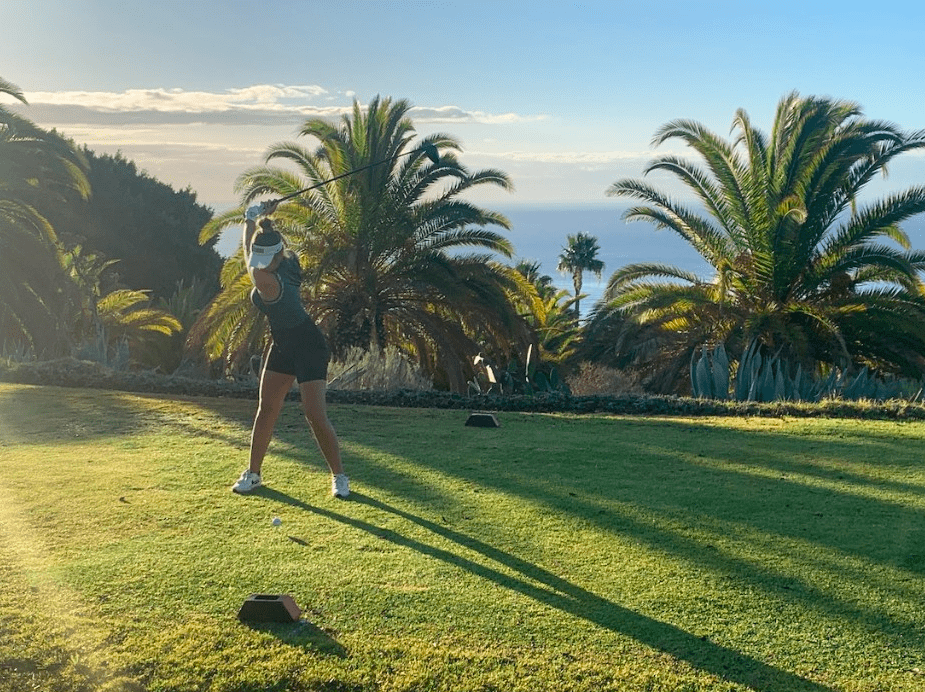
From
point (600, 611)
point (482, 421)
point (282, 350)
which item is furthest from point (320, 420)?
point (482, 421)

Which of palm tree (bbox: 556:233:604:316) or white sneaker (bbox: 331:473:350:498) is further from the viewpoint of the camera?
palm tree (bbox: 556:233:604:316)

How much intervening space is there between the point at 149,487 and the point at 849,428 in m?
6.33

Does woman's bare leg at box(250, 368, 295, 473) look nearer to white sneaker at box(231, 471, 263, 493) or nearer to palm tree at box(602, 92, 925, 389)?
white sneaker at box(231, 471, 263, 493)

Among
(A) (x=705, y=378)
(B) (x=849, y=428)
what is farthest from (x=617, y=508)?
(A) (x=705, y=378)

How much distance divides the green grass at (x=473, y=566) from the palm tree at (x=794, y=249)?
1009 centimetres

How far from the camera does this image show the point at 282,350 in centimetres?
634

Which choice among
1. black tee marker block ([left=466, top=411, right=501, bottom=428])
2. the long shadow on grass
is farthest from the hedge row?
the long shadow on grass

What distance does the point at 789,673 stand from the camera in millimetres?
3590

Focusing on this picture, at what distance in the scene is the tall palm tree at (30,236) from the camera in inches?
759

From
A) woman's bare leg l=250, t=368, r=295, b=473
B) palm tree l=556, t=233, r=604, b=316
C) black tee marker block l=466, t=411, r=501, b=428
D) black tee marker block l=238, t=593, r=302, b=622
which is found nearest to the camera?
black tee marker block l=238, t=593, r=302, b=622

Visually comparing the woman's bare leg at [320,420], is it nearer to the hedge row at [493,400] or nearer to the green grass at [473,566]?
the green grass at [473,566]

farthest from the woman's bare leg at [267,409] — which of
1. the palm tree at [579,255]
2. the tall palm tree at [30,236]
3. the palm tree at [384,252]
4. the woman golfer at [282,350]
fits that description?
the palm tree at [579,255]

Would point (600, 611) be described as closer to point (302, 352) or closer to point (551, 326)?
point (302, 352)

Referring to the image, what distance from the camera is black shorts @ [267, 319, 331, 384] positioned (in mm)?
6281
